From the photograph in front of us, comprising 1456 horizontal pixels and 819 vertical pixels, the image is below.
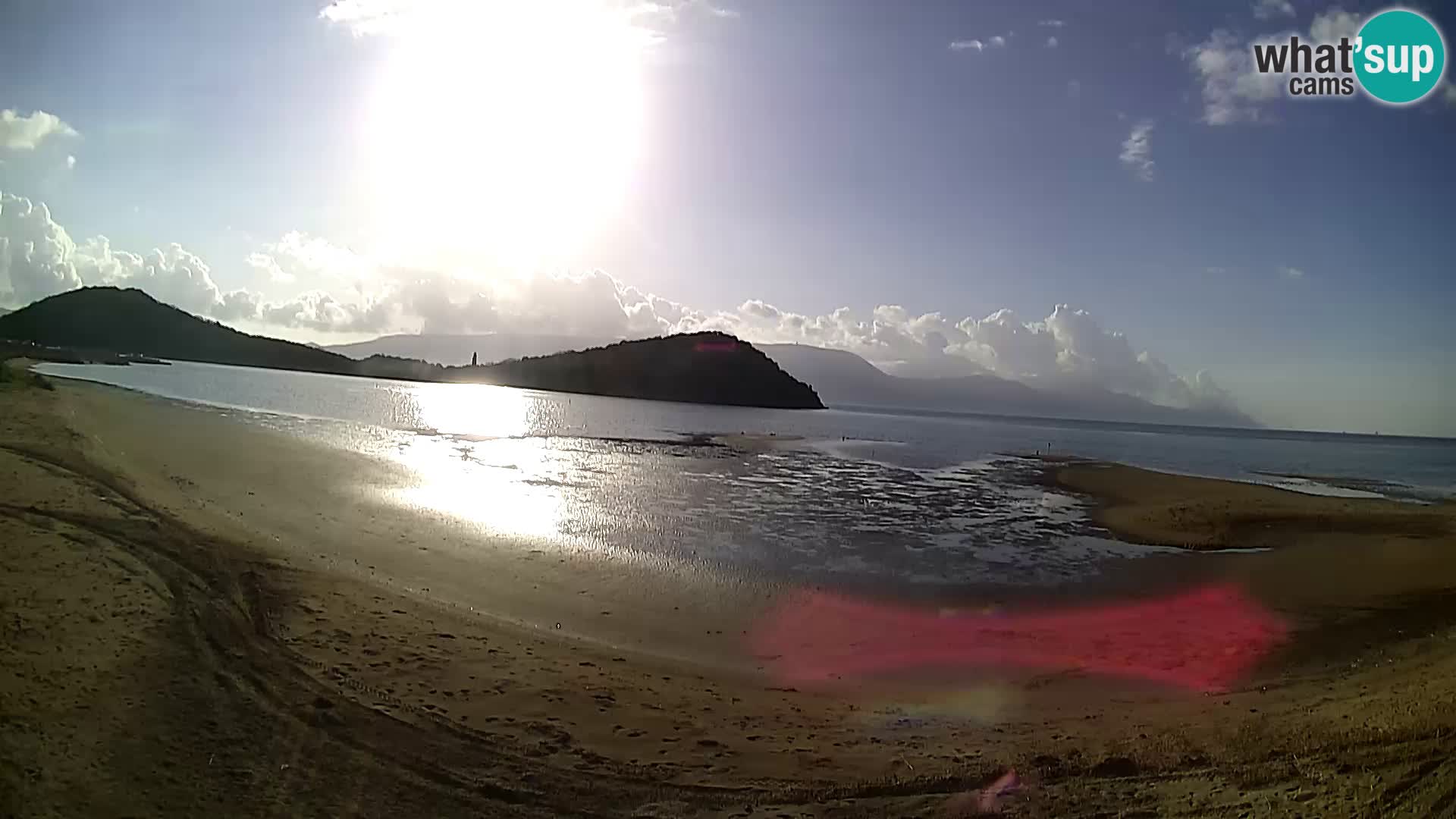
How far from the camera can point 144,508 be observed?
1661 centimetres

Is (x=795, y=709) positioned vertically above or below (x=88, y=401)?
below

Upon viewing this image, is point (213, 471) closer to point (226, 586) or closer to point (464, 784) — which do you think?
point (226, 586)

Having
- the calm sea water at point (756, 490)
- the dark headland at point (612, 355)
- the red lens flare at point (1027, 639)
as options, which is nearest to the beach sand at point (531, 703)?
the red lens flare at point (1027, 639)

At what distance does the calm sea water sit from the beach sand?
190 inches

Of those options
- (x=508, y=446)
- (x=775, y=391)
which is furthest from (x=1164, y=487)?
(x=775, y=391)

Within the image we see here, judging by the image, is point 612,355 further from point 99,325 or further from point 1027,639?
point 1027,639

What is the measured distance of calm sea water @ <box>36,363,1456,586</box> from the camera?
21.6 m

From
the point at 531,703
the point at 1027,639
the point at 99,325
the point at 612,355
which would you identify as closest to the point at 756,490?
the point at 1027,639

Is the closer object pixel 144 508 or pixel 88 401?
pixel 144 508

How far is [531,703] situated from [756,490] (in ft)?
82.3

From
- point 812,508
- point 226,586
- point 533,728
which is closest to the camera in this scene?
point 533,728

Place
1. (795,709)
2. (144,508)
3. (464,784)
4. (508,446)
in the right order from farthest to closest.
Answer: (508,446)
(144,508)
(795,709)
(464,784)

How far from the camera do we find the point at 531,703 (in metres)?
9.84

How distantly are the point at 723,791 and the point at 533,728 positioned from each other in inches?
98.9
